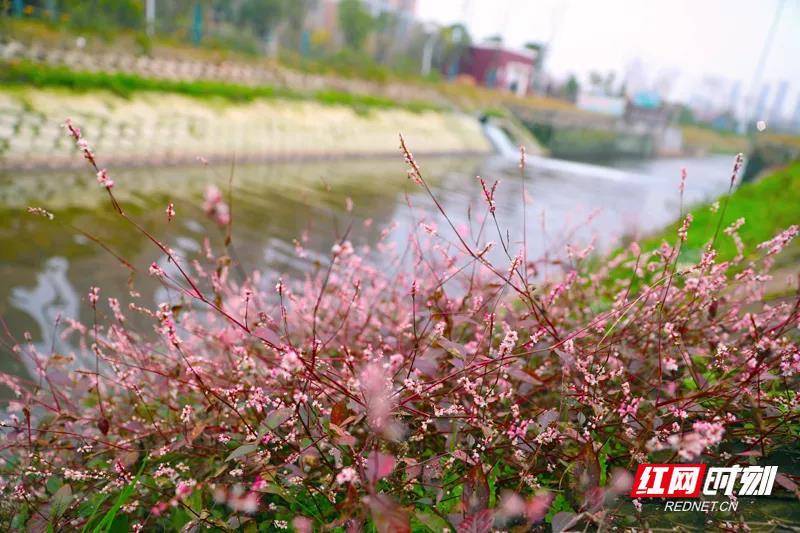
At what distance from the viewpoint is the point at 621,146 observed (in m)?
48.6

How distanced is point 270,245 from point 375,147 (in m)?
15.1

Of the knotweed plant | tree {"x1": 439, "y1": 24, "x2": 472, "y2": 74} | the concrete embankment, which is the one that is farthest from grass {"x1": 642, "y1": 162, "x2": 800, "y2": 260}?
tree {"x1": 439, "y1": 24, "x2": 472, "y2": 74}

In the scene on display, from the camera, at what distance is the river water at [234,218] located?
→ 645 cm

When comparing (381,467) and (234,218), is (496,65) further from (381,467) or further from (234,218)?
(381,467)

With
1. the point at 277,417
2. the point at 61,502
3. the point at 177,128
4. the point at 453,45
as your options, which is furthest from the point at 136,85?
the point at 453,45

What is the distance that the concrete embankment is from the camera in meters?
12.4

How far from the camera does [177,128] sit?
632 inches

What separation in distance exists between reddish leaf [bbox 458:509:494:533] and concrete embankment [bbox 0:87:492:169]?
28.5 feet

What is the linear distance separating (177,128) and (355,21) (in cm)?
2580

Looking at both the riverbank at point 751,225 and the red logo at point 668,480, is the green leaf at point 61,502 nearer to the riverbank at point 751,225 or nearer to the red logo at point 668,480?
the red logo at point 668,480

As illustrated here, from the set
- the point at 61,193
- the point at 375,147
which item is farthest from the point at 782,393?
the point at 375,147

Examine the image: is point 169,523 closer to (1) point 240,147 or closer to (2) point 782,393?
(2) point 782,393

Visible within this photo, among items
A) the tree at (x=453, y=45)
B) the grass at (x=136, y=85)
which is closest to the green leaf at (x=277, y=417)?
the grass at (x=136, y=85)

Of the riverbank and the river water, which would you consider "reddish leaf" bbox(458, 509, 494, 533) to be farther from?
the riverbank
